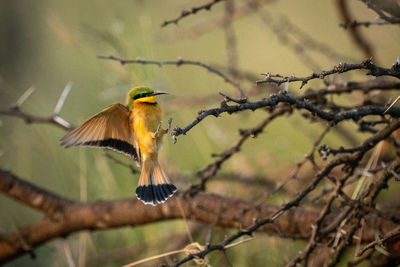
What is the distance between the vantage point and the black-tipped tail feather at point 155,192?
6.95ft

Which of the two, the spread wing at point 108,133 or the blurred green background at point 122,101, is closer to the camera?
the spread wing at point 108,133

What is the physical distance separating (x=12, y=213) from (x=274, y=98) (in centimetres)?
267

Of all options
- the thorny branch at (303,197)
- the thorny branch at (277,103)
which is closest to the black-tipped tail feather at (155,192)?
the thorny branch at (303,197)

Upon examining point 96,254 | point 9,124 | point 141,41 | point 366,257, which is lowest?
point 366,257

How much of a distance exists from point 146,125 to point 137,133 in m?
0.06

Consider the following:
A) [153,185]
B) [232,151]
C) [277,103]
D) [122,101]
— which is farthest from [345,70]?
[122,101]

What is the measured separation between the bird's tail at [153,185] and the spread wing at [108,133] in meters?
0.07

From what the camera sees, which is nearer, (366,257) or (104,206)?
(366,257)

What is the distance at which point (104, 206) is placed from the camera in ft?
8.74

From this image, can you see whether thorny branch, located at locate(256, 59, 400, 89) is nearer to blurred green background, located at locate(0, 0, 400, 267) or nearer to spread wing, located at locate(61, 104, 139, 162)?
blurred green background, located at locate(0, 0, 400, 267)

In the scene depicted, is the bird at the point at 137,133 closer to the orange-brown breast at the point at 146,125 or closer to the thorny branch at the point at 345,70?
the orange-brown breast at the point at 146,125

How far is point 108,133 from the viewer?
231cm

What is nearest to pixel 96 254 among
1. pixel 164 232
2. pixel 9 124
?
pixel 164 232

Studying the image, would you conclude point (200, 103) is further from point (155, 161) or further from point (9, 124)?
point (9, 124)
